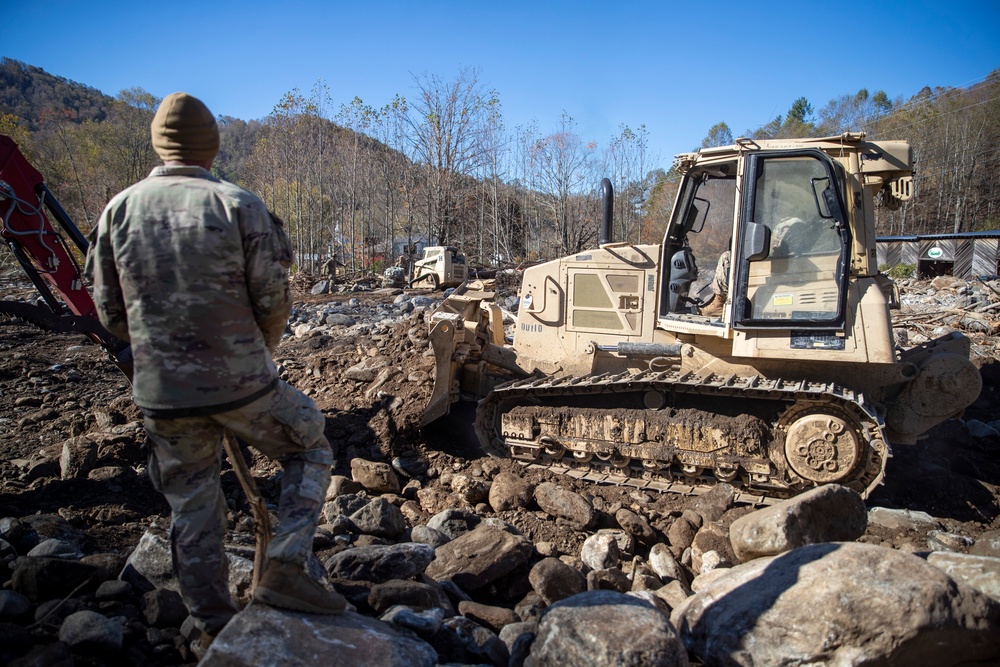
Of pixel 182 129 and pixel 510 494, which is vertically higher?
pixel 182 129

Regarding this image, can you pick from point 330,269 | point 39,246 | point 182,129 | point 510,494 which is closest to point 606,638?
point 182,129

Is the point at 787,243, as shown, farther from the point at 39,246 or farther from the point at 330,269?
the point at 330,269

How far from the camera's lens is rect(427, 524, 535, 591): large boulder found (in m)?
3.65

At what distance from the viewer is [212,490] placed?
249 cm

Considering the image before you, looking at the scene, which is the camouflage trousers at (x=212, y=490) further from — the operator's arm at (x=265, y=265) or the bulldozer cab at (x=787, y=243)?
the bulldozer cab at (x=787, y=243)

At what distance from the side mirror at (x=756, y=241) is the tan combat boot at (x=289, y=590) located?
4.29 metres

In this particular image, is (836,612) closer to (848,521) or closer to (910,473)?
(848,521)

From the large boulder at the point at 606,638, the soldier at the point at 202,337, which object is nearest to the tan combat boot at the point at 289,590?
the soldier at the point at 202,337

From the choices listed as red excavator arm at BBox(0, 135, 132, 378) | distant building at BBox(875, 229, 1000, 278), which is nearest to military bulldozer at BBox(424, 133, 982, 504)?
red excavator arm at BBox(0, 135, 132, 378)

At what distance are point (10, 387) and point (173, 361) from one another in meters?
7.72

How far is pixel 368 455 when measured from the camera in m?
6.34

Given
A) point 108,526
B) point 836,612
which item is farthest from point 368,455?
point 836,612

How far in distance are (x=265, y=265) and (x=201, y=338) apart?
1.10ft

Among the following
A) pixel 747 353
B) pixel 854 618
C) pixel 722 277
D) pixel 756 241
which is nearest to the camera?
pixel 854 618
